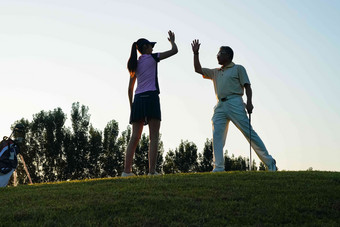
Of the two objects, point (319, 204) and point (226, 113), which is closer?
point (319, 204)

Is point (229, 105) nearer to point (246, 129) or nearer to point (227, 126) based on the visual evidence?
point (227, 126)

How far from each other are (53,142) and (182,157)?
15.5 metres

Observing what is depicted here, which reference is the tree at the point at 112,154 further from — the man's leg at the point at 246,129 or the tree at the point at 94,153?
the man's leg at the point at 246,129

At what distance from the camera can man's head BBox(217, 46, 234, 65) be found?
28.9 ft

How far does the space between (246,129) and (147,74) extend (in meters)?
2.37

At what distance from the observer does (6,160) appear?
9281mm

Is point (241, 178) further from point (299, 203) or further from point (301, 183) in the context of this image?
point (299, 203)

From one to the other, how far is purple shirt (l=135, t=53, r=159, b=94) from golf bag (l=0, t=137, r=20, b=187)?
12.3ft

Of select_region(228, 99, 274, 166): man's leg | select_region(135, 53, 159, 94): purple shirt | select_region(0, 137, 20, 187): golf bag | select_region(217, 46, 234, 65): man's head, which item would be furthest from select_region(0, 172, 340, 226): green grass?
select_region(217, 46, 234, 65): man's head

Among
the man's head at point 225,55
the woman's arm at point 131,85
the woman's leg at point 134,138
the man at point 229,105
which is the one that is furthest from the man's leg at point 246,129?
the woman's arm at point 131,85

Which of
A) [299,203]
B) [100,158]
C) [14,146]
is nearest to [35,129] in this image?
[100,158]

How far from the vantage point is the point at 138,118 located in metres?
7.68

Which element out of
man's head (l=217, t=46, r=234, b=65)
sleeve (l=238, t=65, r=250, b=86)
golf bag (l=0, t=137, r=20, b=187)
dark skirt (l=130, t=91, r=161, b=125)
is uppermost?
man's head (l=217, t=46, r=234, b=65)

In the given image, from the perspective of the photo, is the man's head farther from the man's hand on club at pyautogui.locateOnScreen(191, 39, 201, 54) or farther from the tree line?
the tree line
